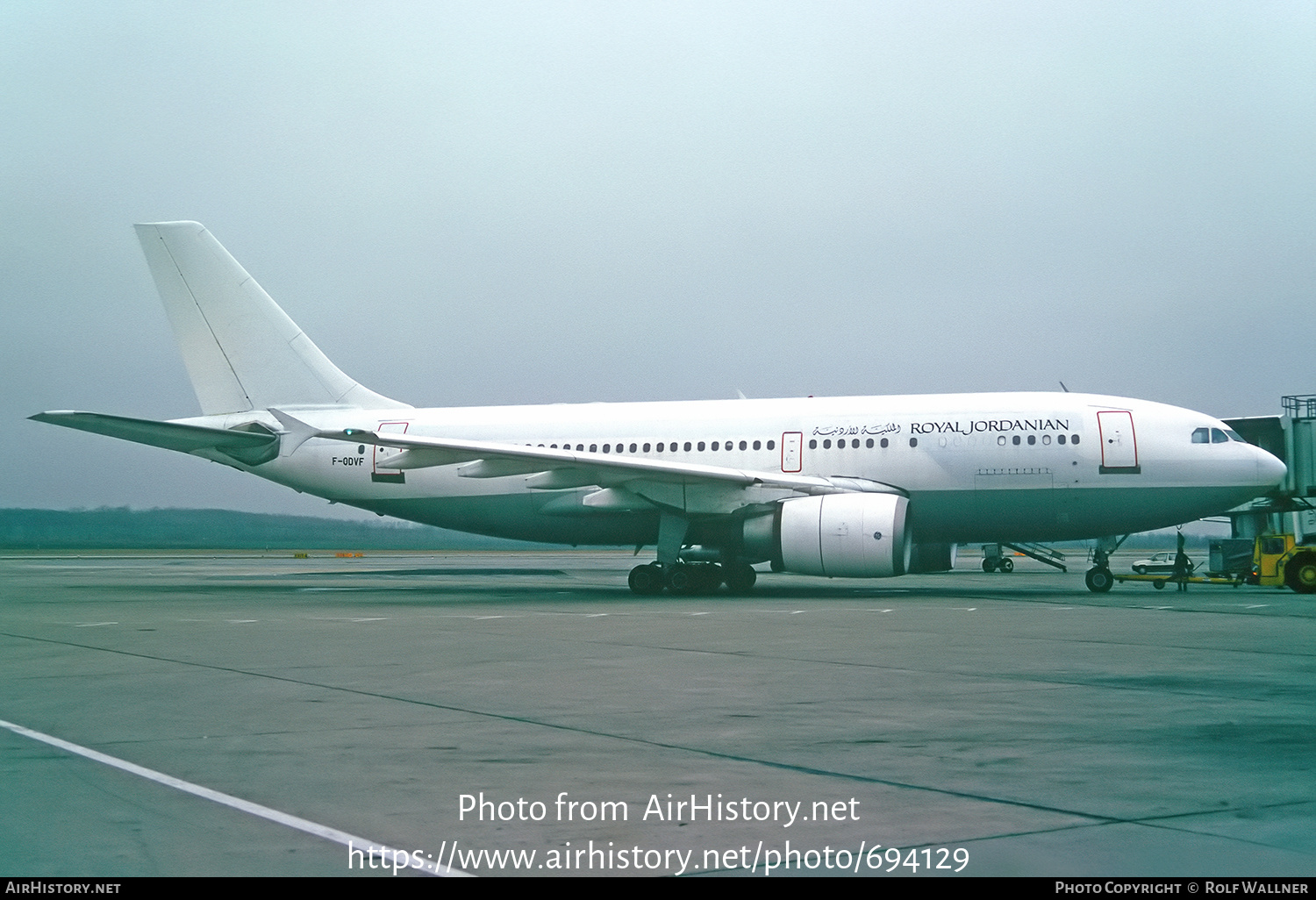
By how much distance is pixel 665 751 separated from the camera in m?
6.44

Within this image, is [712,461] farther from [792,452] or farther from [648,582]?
[648,582]

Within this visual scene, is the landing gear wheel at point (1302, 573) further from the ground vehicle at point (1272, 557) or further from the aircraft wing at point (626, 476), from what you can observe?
the aircraft wing at point (626, 476)

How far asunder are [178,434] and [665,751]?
19919 mm

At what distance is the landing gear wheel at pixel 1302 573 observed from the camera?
71.6ft

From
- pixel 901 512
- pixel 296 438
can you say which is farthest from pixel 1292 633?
pixel 296 438

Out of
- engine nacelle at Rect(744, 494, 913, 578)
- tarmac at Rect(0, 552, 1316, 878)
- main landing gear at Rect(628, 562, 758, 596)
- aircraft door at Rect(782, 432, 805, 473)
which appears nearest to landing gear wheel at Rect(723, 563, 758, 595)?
main landing gear at Rect(628, 562, 758, 596)

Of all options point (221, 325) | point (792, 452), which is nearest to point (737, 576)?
point (792, 452)

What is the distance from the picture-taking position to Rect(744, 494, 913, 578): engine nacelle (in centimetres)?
1986

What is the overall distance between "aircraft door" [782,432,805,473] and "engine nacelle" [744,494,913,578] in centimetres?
168

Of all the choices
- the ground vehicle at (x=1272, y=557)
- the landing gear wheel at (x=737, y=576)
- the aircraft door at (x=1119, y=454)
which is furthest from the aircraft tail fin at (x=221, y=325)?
the ground vehicle at (x=1272, y=557)

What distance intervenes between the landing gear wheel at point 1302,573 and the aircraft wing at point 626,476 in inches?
280

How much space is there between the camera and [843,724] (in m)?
7.28

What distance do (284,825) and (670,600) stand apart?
619 inches

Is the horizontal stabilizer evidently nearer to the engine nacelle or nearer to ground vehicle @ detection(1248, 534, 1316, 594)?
the engine nacelle
